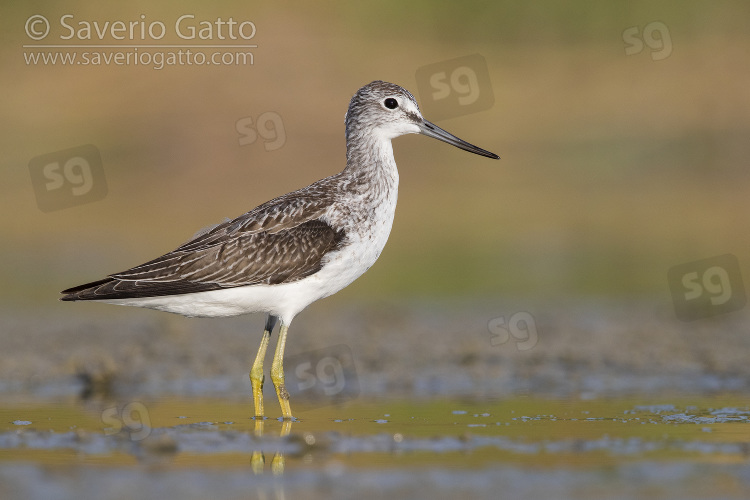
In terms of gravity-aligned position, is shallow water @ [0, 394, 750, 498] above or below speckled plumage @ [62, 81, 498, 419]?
below

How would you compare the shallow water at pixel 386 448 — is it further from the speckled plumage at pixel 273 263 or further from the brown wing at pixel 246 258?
the brown wing at pixel 246 258

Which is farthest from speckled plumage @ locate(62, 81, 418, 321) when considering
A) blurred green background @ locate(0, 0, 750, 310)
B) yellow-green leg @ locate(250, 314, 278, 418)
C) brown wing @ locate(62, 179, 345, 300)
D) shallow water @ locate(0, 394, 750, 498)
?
blurred green background @ locate(0, 0, 750, 310)

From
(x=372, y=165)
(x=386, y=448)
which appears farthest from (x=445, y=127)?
(x=386, y=448)

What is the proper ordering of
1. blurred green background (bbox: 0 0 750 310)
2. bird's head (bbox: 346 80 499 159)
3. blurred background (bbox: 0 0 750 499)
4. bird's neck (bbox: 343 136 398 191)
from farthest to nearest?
blurred green background (bbox: 0 0 750 310)
bird's head (bbox: 346 80 499 159)
bird's neck (bbox: 343 136 398 191)
blurred background (bbox: 0 0 750 499)

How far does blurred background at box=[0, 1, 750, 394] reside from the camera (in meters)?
19.9

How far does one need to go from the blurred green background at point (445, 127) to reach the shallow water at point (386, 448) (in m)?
8.68

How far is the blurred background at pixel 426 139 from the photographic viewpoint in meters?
19.9

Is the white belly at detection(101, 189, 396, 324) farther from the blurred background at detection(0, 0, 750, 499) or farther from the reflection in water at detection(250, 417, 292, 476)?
the reflection in water at detection(250, 417, 292, 476)

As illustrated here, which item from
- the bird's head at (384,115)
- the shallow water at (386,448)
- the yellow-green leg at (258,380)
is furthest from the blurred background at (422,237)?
the bird's head at (384,115)

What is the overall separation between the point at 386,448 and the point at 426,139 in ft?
73.5

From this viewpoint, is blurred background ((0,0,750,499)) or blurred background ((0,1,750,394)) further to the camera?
blurred background ((0,1,750,394))

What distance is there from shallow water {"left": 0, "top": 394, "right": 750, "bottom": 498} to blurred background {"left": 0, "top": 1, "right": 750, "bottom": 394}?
818cm

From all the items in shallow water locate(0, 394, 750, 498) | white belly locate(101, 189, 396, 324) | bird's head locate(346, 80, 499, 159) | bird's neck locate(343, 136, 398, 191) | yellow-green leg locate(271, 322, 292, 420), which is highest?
bird's head locate(346, 80, 499, 159)

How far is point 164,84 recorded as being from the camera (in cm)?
2783
